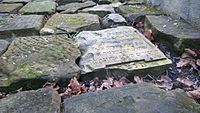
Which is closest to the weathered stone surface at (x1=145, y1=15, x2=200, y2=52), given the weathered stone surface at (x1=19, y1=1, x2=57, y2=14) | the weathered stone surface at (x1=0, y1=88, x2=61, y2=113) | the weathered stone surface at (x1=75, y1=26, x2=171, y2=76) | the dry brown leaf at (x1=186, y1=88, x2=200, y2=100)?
the weathered stone surface at (x1=75, y1=26, x2=171, y2=76)

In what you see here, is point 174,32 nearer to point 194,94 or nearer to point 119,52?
point 119,52

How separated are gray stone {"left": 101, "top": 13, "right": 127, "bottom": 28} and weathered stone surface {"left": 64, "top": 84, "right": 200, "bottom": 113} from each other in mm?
1233

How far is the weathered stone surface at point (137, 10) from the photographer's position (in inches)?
120

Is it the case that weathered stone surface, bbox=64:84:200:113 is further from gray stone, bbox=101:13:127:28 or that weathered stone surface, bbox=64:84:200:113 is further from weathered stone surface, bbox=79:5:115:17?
weathered stone surface, bbox=79:5:115:17

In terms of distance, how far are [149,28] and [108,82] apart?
0.95 m

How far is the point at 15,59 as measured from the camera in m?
2.02

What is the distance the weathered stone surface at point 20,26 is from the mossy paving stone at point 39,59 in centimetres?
23

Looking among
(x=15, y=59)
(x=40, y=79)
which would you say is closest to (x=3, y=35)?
(x=15, y=59)

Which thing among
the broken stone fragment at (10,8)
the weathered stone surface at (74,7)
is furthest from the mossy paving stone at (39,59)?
the broken stone fragment at (10,8)

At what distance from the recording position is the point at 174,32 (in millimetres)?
2355

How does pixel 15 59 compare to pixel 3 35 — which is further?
pixel 3 35

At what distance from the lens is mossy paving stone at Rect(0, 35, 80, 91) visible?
1844mm

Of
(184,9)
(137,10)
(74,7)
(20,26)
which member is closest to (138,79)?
(184,9)

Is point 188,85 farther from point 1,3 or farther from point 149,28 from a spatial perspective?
point 1,3
